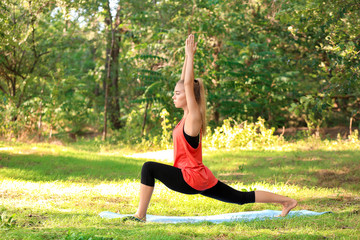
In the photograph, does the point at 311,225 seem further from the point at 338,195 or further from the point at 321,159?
the point at 321,159

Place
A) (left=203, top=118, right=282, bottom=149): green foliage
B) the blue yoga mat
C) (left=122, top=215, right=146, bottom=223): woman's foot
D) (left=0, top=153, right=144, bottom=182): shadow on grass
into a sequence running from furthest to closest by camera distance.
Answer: (left=203, top=118, right=282, bottom=149): green foliage → (left=0, top=153, right=144, bottom=182): shadow on grass → the blue yoga mat → (left=122, top=215, right=146, bottom=223): woman's foot

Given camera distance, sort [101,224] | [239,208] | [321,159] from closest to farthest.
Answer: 1. [101,224]
2. [239,208]
3. [321,159]

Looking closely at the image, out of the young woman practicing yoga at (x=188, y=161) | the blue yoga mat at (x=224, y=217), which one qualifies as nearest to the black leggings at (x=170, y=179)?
the young woman practicing yoga at (x=188, y=161)

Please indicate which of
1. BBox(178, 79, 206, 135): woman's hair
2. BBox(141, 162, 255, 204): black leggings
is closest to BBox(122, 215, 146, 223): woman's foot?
BBox(141, 162, 255, 204): black leggings

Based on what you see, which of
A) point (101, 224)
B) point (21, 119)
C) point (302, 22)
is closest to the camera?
point (101, 224)

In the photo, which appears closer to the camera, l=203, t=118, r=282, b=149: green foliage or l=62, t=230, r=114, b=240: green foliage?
l=62, t=230, r=114, b=240: green foliage

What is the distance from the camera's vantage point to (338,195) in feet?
23.8

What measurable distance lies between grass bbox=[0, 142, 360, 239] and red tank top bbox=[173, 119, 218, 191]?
0.49 meters

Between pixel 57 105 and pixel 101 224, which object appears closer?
pixel 101 224

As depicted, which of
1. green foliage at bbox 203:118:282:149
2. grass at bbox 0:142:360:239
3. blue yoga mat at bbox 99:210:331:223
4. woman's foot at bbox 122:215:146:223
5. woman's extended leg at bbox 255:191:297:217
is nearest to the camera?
grass at bbox 0:142:360:239

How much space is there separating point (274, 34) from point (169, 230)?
44.7ft

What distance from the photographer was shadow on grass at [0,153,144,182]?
908cm

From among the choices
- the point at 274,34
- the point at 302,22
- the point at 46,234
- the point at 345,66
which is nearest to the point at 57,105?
the point at 274,34

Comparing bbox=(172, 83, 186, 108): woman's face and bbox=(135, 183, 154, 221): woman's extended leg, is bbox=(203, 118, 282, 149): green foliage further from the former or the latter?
bbox=(135, 183, 154, 221): woman's extended leg
